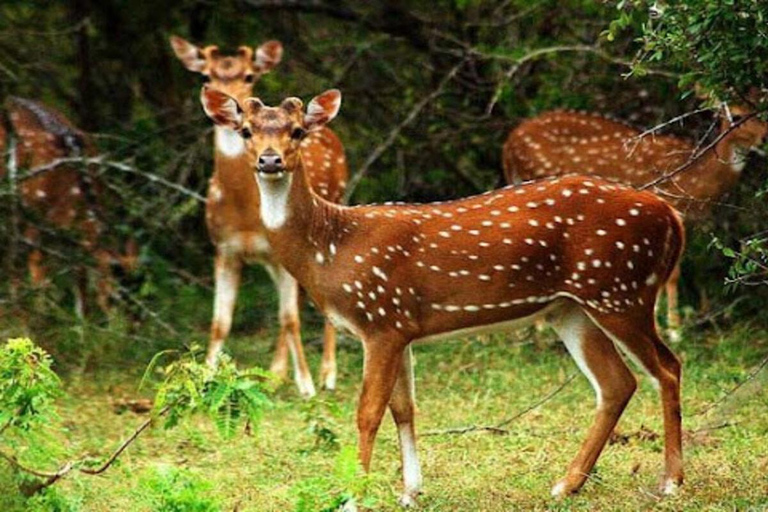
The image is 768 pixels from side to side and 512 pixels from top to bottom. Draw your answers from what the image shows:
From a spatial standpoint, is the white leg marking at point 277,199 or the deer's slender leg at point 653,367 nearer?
the deer's slender leg at point 653,367

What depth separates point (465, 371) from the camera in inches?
382

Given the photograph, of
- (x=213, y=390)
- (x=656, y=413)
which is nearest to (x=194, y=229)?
(x=656, y=413)

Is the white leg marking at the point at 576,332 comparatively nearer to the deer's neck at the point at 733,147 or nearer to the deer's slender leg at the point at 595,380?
the deer's slender leg at the point at 595,380

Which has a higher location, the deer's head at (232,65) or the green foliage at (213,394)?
the green foliage at (213,394)

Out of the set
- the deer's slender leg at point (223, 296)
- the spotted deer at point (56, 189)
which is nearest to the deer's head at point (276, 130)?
the deer's slender leg at point (223, 296)

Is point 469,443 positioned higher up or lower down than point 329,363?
higher up

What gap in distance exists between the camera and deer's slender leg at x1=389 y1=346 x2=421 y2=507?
6.79 metres

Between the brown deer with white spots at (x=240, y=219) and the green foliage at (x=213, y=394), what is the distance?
11.4 ft

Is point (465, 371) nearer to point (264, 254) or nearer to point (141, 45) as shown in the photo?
point (264, 254)

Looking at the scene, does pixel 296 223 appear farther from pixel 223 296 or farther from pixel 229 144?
pixel 223 296

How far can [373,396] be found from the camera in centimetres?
661

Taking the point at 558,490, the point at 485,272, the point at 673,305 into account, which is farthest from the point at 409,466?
the point at 673,305

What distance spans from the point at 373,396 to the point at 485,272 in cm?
69

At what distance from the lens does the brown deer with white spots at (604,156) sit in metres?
10.3
